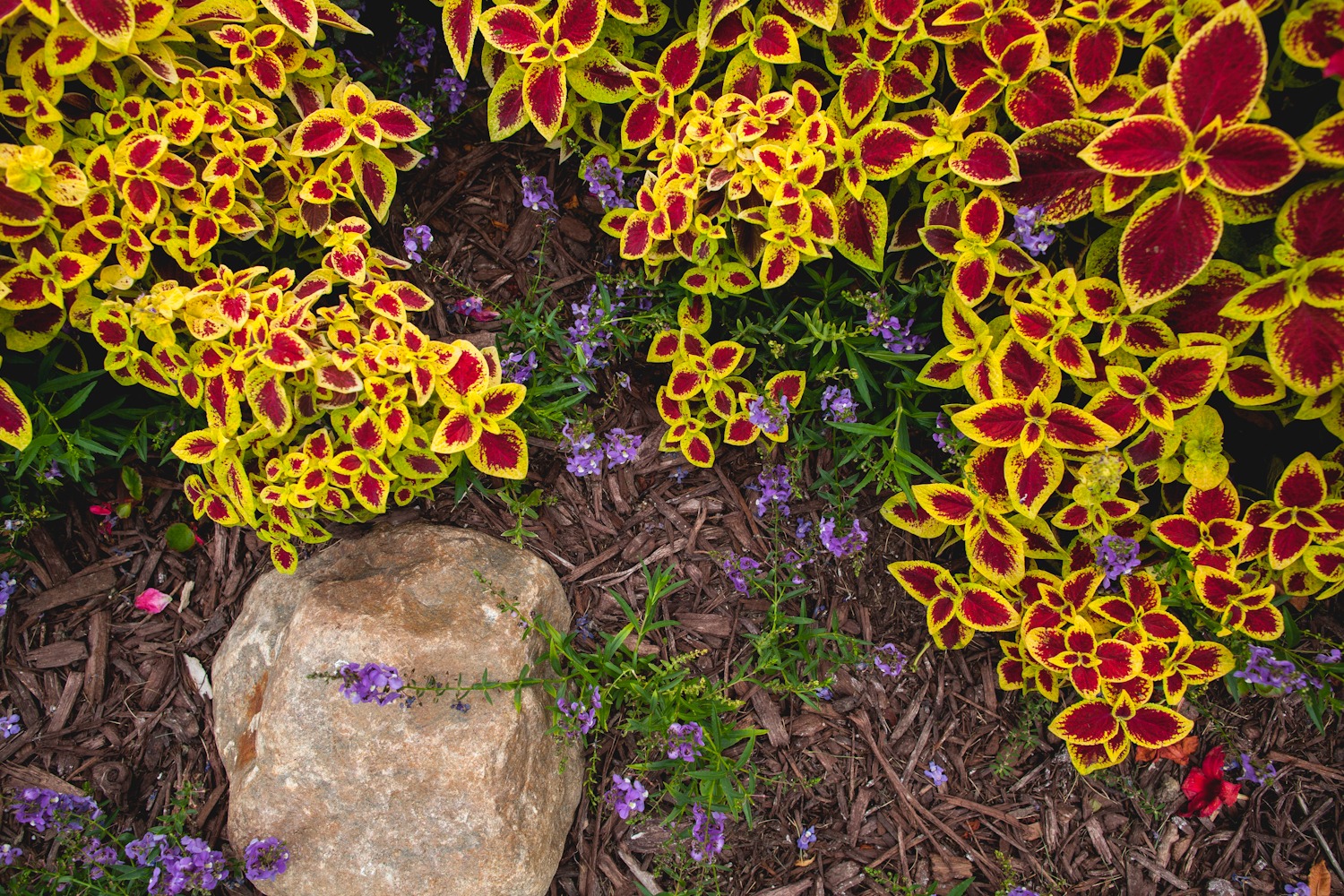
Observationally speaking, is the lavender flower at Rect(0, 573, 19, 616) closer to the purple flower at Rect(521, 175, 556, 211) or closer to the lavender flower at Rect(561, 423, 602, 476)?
the lavender flower at Rect(561, 423, 602, 476)

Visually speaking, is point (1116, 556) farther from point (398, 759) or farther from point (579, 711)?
point (398, 759)

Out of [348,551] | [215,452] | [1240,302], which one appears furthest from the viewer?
[348,551]

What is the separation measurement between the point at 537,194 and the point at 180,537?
1680 millimetres

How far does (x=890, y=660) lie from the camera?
255 cm

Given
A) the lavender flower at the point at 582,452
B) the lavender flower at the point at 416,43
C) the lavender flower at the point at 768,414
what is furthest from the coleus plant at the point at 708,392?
the lavender flower at the point at 416,43

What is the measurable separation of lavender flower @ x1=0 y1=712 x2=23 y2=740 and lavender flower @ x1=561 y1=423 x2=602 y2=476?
1.88m

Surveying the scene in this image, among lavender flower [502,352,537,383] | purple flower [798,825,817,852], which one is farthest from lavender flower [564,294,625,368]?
purple flower [798,825,817,852]

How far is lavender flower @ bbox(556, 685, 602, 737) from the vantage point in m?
2.24

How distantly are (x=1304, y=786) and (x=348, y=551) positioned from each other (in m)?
3.17

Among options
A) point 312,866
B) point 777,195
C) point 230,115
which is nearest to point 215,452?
point 230,115

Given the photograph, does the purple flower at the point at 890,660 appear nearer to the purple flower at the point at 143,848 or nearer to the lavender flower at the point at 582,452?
the lavender flower at the point at 582,452

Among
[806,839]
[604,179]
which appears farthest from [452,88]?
[806,839]

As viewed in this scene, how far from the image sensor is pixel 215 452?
2.15 m

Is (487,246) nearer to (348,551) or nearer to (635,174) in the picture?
(635,174)
